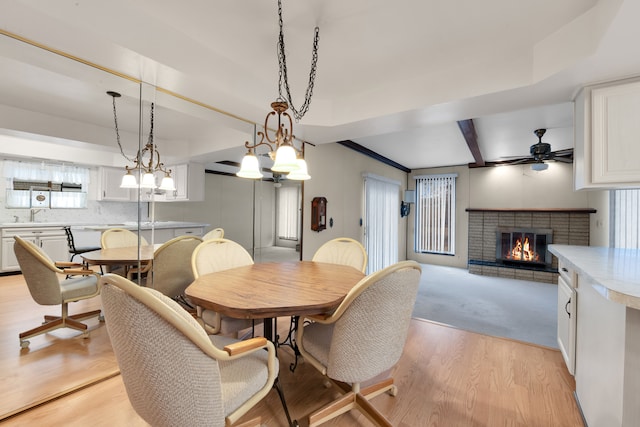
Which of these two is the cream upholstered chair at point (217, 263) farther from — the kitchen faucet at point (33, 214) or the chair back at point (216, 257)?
the kitchen faucet at point (33, 214)

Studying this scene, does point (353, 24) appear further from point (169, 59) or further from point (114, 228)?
point (114, 228)

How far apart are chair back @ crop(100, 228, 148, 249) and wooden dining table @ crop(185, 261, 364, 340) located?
3.09 ft

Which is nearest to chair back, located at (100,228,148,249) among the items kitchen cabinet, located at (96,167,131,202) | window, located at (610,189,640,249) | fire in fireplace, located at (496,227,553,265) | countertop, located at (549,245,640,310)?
kitchen cabinet, located at (96,167,131,202)

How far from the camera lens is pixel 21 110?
1646 mm

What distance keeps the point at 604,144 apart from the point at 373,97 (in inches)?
69.5

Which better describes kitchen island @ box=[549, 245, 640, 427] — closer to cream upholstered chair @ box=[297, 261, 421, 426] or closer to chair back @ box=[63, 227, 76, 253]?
cream upholstered chair @ box=[297, 261, 421, 426]

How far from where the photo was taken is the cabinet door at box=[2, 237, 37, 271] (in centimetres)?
169

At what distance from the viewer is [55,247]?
78.0 inches

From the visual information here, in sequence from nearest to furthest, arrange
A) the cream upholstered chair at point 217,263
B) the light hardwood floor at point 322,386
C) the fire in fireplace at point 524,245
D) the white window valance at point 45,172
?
the light hardwood floor at point 322,386, the white window valance at point 45,172, the cream upholstered chair at point 217,263, the fire in fireplace at point 524,245

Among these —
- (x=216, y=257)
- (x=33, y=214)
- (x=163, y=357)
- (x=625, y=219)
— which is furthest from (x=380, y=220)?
(x=163, y=357)

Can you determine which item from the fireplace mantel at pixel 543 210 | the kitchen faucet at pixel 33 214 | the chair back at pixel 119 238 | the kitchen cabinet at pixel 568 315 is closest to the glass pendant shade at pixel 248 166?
the chair back at pixel 119 238

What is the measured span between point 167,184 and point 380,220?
4.00m

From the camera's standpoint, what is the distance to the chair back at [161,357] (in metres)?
0.80

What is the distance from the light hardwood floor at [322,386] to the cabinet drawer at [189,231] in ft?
3.38
